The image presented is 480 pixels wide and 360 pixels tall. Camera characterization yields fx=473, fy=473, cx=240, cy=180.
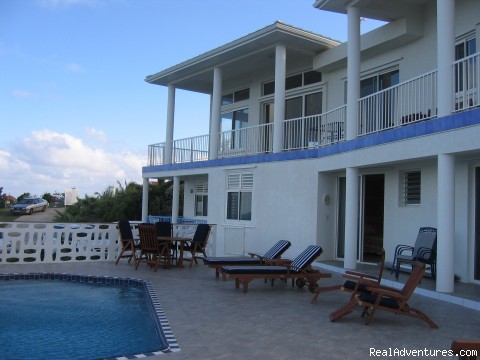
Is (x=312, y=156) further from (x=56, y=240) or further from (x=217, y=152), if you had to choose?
(x=56, y=240)

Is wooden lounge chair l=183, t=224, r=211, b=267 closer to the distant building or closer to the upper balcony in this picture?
the upper balcony

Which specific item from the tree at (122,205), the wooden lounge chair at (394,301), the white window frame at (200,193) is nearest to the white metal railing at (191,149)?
the white window frame at (200,193)

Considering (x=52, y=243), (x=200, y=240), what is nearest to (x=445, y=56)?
(x=200, y=240)

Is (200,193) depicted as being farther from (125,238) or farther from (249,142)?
(125,238)

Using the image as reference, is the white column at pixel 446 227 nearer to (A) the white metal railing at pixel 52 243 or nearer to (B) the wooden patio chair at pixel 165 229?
(B) the wooden patio chair at pixel 165 229

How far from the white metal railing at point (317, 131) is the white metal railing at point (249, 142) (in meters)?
0.71

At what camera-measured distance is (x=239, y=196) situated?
14711 mm

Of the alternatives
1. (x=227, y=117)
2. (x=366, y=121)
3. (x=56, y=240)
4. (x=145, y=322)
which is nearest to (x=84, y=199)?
(x=227, y=117)

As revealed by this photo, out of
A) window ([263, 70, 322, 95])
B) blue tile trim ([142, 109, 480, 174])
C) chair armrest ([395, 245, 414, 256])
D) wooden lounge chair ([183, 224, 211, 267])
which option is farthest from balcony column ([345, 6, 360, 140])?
wooden lounge chair ([183, 224, 211, 267])

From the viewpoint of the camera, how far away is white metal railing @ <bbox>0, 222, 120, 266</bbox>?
439 inches

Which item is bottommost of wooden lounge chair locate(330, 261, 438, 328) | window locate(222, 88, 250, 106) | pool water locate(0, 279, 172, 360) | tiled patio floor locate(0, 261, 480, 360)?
pool water locate(0, 279, 172, 360)

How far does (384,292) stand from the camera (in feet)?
19.4

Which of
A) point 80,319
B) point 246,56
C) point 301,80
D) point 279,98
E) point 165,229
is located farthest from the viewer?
point 301,80

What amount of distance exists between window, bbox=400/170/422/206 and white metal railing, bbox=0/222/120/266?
24.0ft
